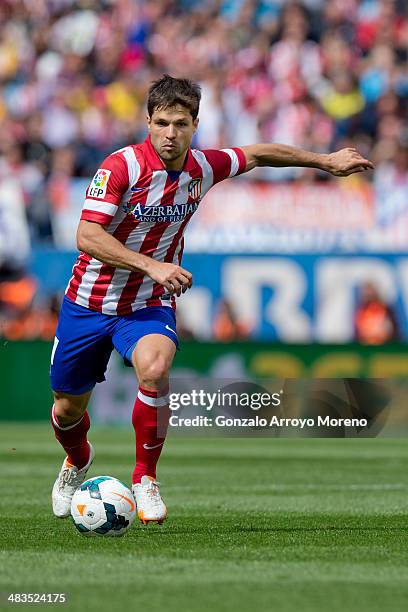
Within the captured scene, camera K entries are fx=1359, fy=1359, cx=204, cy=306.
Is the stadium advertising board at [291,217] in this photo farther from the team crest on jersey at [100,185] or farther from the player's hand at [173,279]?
the player's hand at [173,279]

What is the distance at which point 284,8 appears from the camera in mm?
21047

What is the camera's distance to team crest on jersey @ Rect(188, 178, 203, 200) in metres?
7.47

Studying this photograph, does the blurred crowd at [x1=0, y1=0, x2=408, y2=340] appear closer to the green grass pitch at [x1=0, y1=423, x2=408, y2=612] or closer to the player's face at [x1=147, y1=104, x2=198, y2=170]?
the green grass pitch at [x1=0, y1=423, x2=408, y2=612]

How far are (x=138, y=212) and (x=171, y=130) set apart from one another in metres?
0.48

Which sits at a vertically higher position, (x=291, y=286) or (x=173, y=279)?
(x=173, y=279)

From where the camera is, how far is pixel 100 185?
7156 mm

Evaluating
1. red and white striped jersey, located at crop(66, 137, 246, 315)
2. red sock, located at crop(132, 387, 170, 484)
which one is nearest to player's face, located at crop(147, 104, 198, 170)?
red and white striped jersey, located at crop(66, 137, 246, 315)

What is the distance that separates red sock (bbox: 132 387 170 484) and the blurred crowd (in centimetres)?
1090

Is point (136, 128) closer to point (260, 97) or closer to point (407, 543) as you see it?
point (260, 97)

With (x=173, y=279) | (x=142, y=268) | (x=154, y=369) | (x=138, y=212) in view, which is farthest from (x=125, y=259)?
(x=154, y=369)

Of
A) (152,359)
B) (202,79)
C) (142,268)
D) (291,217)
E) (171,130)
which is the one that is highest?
(171,130)

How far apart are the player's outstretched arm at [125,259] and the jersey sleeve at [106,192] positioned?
0.18 ft

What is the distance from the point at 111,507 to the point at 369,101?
1384 cm

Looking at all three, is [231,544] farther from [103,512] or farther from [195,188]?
[195,188]
